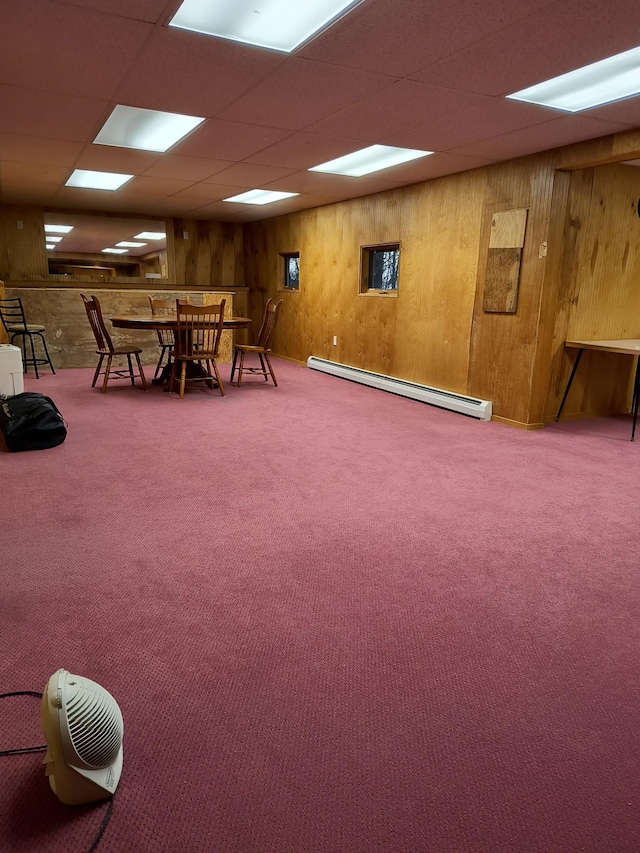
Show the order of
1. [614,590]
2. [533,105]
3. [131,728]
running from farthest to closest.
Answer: [533,105] < [614,590] < [131,728]

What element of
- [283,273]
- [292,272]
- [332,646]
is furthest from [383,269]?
[332,646]

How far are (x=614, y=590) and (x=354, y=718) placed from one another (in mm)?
1271

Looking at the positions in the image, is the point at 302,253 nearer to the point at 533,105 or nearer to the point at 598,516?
the point at 533,105

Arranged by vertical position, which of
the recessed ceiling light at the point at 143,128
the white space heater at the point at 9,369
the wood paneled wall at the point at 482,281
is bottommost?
the white space heater at the point at 9,369

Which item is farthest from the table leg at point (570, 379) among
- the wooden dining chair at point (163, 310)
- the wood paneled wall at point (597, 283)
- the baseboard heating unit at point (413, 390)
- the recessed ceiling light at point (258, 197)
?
the wooden dining chair at point (163, 310)

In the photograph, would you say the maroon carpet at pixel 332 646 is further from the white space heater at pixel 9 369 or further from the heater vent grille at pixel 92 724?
the white space heater at pixel 9 369

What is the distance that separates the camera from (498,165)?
475 centimetres

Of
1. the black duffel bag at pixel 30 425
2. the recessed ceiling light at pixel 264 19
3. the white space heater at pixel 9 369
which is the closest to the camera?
the recessed ceiling light at pixel 264 19

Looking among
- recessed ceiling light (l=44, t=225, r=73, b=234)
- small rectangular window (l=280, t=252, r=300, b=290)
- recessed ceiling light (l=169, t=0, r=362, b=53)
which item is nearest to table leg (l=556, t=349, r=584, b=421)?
recessed ceiling light (l=169, t=0, r=362, b=53)

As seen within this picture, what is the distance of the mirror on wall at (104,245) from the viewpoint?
8.77 m

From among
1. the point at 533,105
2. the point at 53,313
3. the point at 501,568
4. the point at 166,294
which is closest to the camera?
the point at 501,568

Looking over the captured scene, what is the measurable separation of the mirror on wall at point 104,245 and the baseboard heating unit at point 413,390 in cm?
392

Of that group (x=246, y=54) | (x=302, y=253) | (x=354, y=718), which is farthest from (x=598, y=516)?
(x=302, y=253)

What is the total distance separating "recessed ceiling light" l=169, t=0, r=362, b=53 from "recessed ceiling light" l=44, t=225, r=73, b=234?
727cm
